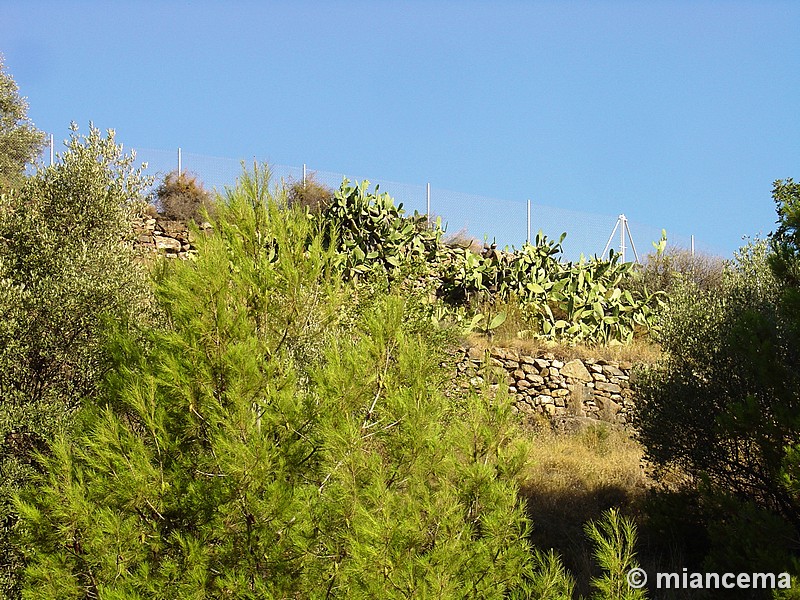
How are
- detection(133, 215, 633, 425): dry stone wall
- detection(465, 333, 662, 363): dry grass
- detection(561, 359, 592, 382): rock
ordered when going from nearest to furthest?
1. detection(133, 215, 633, 425): dry stone wall
2. detection(561, 359, 592, 382): rock
3. detection(465, 333, 662, 363): dry grass

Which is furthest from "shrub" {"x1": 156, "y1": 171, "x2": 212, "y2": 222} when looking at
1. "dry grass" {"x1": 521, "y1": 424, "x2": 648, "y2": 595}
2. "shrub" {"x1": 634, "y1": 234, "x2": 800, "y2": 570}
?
"shrub" {"x1": 634, "y1": 234, "x2": 800, "y2": 570}

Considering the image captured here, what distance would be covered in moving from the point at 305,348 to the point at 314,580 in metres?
1.91

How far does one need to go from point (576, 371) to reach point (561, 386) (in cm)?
41

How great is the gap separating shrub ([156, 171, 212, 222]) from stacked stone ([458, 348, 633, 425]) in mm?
7741

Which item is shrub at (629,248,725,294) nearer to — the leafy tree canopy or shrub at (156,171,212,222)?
shrub at (156,171,212,222)

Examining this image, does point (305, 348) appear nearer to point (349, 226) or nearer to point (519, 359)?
point (519, 359)

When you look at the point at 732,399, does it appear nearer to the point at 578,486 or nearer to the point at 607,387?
the point at 578,486

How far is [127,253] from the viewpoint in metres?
7.37

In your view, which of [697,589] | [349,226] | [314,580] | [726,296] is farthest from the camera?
[349,226]

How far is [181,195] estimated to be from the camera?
18.2 metres

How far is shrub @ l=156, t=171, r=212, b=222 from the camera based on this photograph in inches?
704

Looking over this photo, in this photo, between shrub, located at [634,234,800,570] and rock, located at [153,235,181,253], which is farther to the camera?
rock, located at [153,235,181,253]

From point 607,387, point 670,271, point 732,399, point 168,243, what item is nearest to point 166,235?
point 168,243

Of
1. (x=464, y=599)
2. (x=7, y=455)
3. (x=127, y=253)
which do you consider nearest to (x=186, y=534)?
(x=464, y=599)
